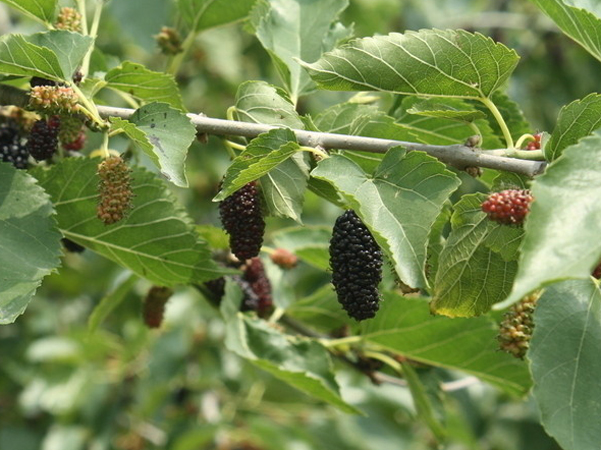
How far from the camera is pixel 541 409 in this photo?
1.19m

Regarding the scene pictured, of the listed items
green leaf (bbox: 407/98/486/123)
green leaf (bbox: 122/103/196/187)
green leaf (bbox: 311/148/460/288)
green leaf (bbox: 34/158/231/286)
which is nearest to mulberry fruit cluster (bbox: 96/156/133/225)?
green leaf (bbox: 122/103/196/187)

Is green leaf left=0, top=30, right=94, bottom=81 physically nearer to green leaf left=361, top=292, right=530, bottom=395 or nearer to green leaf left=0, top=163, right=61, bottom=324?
green leaf left=0, top=163, right=61, bottom=324

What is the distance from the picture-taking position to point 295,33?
1697mm

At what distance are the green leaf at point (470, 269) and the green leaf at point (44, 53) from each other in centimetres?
60

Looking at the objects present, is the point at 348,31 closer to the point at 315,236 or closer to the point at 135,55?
the point at 315,236

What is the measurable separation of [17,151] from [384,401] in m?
1.87

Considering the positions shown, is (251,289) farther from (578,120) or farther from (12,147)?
(578,120)

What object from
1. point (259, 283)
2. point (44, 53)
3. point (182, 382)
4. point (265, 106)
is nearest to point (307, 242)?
point (259, 283)

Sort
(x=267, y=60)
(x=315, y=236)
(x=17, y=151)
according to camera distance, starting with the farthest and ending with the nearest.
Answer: (x=267, y=60)
(x=315, y=236)
(x=17, y=151)

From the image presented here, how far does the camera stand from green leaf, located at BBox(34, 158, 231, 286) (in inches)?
61.2

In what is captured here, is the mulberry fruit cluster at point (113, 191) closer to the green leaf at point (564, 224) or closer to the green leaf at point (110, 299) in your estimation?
the green leaf at point (110, 299)

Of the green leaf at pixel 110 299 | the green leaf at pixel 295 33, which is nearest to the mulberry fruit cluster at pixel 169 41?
the green leaf at pixel 295 33

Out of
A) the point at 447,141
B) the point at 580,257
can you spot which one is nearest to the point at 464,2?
the point at 447,141

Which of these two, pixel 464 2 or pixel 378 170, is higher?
pixel 378 170
